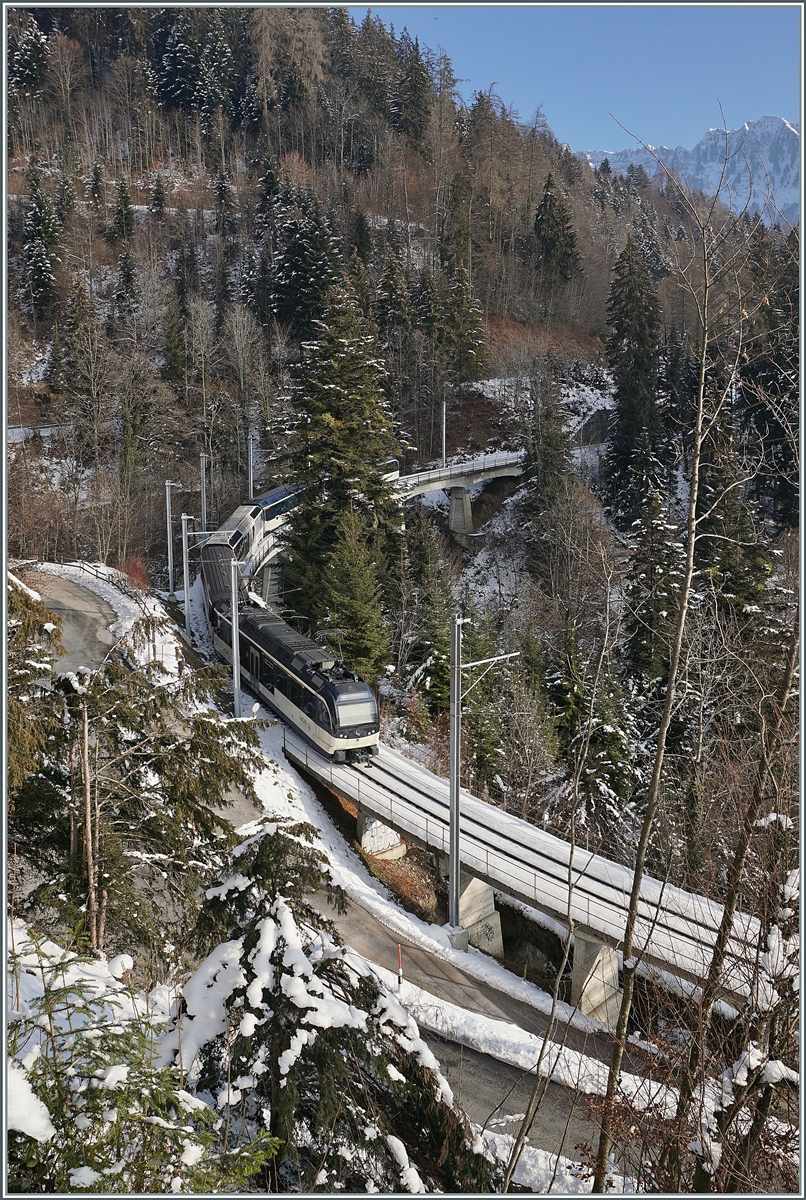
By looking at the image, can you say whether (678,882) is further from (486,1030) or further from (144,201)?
(144,201)

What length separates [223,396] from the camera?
4156 centimetres

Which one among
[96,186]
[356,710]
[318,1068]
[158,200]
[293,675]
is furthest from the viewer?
[158,200]

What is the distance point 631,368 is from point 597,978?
32.2 meters

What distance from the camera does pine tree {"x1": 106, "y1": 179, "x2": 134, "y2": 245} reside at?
51.8 metres

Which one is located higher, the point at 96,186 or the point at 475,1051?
the point at 96,186

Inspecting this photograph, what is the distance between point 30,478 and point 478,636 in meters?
21.5

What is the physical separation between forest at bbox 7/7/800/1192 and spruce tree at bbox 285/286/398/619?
0.13m

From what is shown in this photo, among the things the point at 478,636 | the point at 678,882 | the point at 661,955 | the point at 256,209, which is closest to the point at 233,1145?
the point at 661,955

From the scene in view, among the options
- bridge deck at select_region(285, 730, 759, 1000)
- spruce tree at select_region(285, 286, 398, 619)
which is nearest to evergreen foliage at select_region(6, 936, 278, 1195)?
bridge deck at select_region(285, 730, 759, 1000)

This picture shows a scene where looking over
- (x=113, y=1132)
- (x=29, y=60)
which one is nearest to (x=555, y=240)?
(x=29, y=60)

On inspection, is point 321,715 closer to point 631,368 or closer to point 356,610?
point 356,610

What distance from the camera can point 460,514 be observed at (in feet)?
133

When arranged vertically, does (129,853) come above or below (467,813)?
above

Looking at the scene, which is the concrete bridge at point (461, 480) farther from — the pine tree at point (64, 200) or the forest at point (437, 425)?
the pine tree at point (64, 200)
